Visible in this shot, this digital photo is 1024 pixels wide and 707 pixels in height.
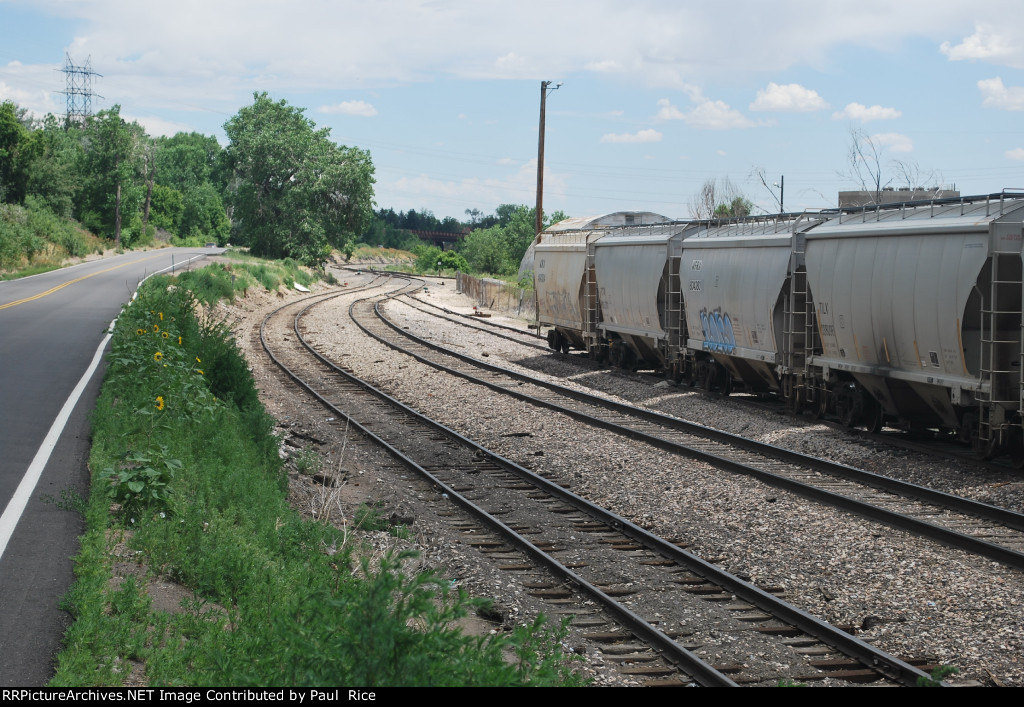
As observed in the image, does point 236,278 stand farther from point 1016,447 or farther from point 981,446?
point 1016,447

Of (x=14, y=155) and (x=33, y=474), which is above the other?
(x=14, y=155)

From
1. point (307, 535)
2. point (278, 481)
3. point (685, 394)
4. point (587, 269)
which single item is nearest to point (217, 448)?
point (278, 481)

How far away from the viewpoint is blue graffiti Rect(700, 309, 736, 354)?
63.3 feet

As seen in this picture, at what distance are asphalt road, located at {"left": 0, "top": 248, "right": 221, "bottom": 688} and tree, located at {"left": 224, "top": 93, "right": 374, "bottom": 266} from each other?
158ft

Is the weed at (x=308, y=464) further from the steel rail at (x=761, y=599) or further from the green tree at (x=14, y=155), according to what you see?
the green tree at (x=14, y=155)

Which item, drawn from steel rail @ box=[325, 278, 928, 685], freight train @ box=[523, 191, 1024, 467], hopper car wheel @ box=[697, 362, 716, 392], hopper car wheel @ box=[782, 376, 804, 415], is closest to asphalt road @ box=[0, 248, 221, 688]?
steel rail @ box=[325, 278, 928, 685]

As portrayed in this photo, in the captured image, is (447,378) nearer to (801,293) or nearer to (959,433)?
(801,293)

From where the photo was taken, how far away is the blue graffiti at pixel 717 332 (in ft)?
63.3

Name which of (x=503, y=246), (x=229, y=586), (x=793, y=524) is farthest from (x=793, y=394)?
(x=503, y=246)

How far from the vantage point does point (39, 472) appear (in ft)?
32.2

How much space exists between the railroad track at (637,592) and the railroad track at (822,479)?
271 cm

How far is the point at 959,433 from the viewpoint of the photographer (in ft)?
44.8

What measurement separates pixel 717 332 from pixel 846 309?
15.2 ft
